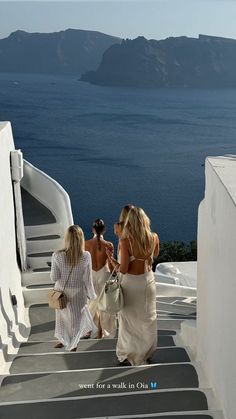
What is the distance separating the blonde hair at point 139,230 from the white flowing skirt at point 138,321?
0.24 metres

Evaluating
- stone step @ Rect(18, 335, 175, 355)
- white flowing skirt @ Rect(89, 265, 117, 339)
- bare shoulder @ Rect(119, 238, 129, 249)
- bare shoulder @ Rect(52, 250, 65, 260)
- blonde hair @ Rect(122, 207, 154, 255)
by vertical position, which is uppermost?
blonde hair @ Rect(122, 207, 154, 255)

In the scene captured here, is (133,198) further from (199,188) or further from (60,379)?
(60,379)

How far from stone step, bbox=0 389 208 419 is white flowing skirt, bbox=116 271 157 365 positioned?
992 millimetres

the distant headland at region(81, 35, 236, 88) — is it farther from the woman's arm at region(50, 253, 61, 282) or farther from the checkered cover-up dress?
the woman's arm at region(50, 253, 61, 282)

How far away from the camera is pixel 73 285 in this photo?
16.5 ft

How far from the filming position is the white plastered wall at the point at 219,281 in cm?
285

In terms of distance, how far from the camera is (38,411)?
335cm

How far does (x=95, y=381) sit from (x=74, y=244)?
3.58ft

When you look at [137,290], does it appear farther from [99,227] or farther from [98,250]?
[98,250]

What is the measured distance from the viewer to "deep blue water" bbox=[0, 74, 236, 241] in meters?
93.8

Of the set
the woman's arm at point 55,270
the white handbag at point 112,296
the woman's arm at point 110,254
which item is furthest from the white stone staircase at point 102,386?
the woman's arm at point 110,254

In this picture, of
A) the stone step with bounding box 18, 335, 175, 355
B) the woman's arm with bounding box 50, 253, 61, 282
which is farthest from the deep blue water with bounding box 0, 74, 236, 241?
the woman's arm with bounding box 50, 253, 61, 282

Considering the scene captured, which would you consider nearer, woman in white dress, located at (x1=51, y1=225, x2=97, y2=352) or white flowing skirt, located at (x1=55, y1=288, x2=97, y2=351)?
woman in white dress, located at (x1=51, y1=225, x2=97, y2=352)

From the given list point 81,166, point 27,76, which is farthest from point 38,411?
point 27,76
